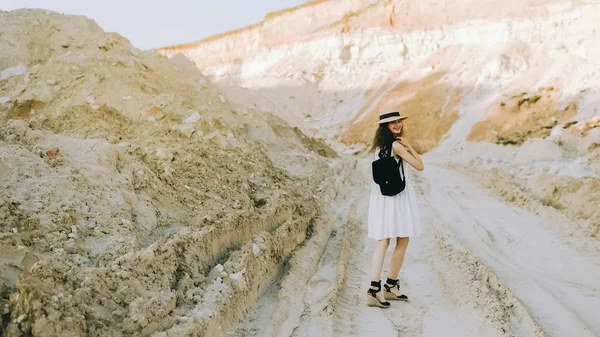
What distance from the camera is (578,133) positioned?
13.6m

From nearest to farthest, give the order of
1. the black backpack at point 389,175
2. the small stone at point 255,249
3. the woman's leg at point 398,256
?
the black backpack at point 389,175 → the woman's leg at point 398,256 → the small stone at point 255,249

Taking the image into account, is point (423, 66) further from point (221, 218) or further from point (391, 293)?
point (391, 293)

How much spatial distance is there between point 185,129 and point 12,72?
4261mm

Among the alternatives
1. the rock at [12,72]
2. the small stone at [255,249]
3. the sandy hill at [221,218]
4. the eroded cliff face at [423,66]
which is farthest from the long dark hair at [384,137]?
the eroded cliff face at [423,66]

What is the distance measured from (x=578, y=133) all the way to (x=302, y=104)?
808 inches

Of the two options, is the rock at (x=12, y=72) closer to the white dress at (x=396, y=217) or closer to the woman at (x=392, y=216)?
the woman at (x=392, y=216)

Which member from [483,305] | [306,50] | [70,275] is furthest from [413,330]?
[306,50]

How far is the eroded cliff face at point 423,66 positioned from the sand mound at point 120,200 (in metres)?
12.1

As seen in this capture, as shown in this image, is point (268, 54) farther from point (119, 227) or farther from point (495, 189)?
point (119, 227)

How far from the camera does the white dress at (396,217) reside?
13.3 feet

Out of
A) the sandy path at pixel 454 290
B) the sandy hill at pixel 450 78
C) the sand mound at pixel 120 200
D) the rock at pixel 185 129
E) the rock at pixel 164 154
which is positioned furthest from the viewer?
the sandy hill at pixel 450 78

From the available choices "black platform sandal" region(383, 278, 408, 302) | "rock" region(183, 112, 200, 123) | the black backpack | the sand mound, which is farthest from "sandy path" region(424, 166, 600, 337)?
"rock" region(183, 112, 200, 123)

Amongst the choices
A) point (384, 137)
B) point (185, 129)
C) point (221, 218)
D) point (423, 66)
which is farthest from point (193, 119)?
point (423, 66)

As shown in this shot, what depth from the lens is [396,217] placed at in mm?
4055
